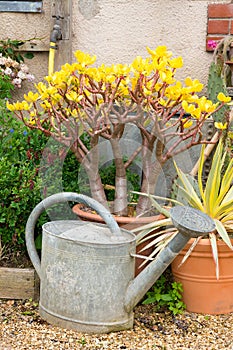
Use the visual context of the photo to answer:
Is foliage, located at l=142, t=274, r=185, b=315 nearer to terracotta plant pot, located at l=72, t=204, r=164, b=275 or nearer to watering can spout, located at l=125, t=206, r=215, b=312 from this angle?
terracotta plant pot, located at l=72, t=204, r=164, b=275

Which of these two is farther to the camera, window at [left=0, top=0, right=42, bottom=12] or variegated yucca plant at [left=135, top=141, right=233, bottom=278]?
window at [left=0, top=0, right=42, bottom=12]

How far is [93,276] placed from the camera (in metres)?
2.45

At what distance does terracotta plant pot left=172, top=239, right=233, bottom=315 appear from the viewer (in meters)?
2.76

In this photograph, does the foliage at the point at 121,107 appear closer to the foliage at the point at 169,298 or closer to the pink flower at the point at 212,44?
the foliage at the point at 169,298

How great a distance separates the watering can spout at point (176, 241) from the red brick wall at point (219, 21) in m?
1.85

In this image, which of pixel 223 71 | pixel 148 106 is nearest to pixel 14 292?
pixel 148 106

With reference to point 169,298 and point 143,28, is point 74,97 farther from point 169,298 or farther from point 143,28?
point 143,28

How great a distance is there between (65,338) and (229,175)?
119cm

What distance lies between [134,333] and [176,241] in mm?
550

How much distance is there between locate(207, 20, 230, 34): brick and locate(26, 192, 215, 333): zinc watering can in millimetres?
1854

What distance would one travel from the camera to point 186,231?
7.20 feet

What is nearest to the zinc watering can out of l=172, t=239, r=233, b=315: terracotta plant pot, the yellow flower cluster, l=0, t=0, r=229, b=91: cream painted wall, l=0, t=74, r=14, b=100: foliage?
l=172, t=239, r=233, b=315: terracotta plant pot

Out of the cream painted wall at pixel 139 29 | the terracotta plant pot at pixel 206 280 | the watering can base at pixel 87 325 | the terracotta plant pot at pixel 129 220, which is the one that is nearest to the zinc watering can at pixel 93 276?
the watering can base at pixel 87 325

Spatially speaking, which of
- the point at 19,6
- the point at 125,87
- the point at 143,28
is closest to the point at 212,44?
the point at 143,28
